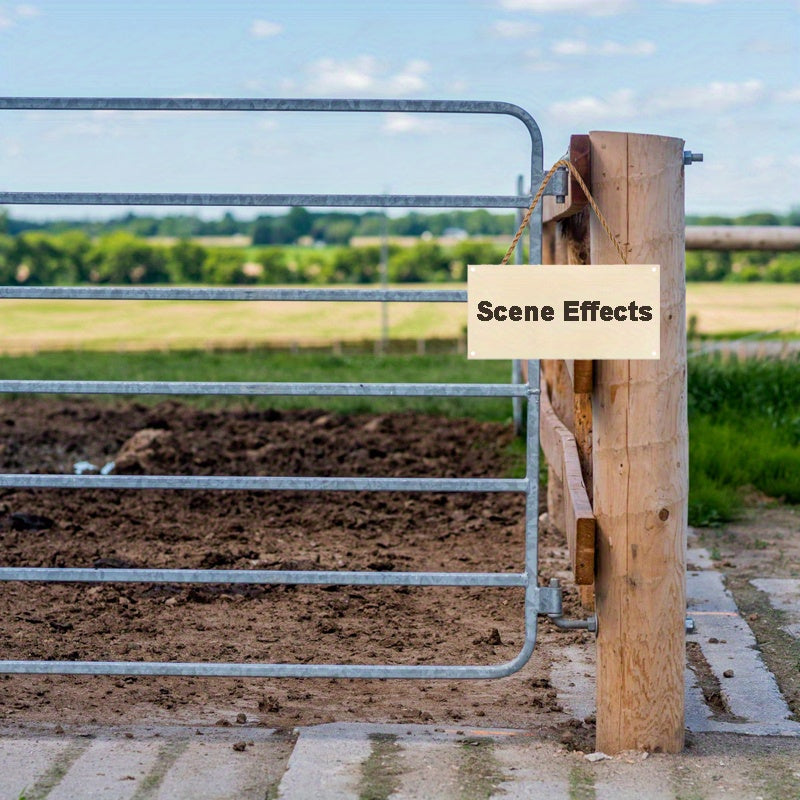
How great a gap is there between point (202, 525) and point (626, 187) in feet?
12.9

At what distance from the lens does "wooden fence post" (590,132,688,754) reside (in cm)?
324

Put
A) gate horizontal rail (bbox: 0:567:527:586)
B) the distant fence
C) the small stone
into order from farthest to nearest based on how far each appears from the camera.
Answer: the distant fence, the small stone, gate horizontal rail (bbox: 0:567:527:586)

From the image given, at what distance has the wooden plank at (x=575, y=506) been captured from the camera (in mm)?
3311

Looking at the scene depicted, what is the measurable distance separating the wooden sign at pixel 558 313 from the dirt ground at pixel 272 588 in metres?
1.21

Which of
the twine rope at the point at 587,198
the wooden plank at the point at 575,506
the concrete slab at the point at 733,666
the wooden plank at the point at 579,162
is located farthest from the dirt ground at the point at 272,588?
the wooden plank at the point at 579,162

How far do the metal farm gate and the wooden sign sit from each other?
0.08m

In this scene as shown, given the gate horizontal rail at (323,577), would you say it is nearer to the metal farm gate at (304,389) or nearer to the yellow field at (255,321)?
the metal farm gate at (304,389)

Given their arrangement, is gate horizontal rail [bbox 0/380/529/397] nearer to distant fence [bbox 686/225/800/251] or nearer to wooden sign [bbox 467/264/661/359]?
wooden sign [bbox 467/264/661/359]

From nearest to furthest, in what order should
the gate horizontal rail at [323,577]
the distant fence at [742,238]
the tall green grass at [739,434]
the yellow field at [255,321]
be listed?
the gate horizontal rail at [323,577] < the tall green grass at [739,434] < the distant fence at [742,238] < the yellow field at [255,321]

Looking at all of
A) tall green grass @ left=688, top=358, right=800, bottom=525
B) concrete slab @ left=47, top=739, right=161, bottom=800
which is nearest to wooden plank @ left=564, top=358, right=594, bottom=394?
concrete slab @ left=47, top=739, right=161, bottom=800

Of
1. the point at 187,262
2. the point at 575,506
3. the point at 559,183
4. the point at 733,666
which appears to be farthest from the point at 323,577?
the point at 187,262

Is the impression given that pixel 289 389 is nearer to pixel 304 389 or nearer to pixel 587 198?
pixel 304 389

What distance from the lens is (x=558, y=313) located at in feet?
10.6

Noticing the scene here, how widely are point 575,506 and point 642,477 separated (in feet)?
0.81
